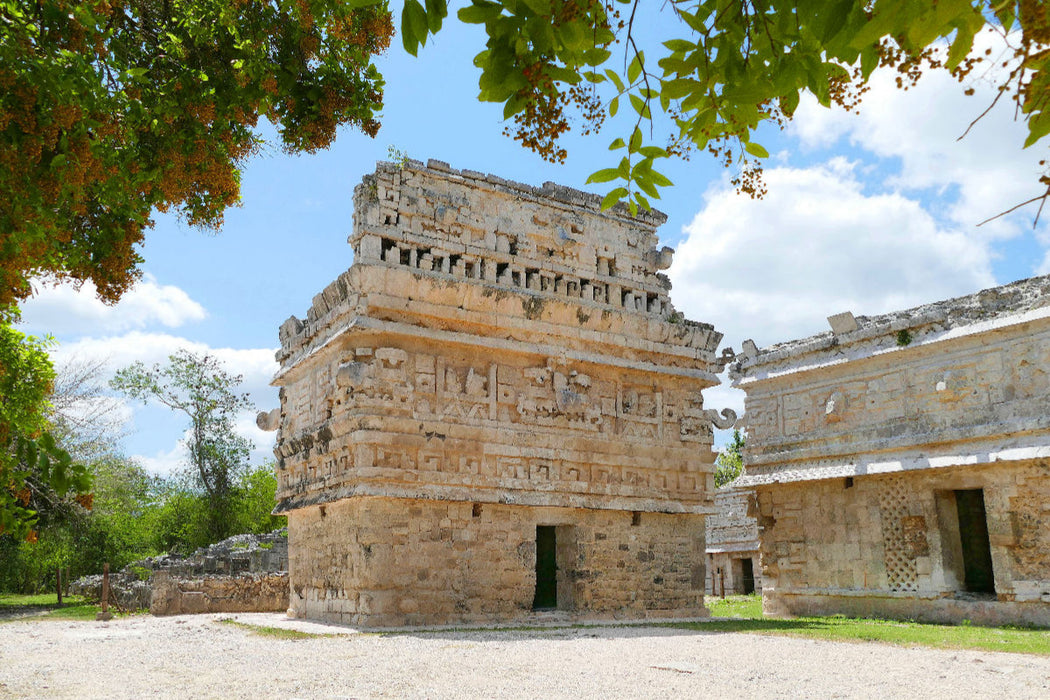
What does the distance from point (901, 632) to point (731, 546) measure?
13.1 m

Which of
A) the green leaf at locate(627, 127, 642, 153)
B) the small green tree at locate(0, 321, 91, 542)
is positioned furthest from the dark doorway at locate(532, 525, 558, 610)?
the green leaf at locate(627, 127, 642, 153)

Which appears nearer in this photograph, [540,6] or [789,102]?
[540,6]

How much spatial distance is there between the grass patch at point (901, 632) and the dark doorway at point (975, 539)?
1650 millimetres

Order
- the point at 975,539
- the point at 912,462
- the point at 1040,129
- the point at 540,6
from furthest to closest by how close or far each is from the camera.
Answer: the point at 975,539 → the point at 912,462 → the point at 540,6 → the point at 1040,129

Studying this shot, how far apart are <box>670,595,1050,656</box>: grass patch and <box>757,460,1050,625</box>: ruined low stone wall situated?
0.51m

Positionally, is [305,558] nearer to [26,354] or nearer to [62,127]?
[26,354]

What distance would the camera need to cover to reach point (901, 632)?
10.0m

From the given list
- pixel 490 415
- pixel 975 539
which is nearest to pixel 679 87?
pixel 490 415

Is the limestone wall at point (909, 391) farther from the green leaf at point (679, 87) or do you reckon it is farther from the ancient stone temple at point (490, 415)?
the green leaf at point (679, 87)

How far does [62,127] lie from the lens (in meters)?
4.00

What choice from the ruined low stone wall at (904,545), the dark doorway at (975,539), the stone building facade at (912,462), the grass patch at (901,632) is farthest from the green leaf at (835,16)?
the dark doorway at (975,539)

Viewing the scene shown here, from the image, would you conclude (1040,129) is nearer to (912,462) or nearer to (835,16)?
(835,16)

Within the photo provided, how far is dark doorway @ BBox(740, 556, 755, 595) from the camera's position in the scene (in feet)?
76.5

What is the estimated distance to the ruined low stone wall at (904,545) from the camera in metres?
11.3
